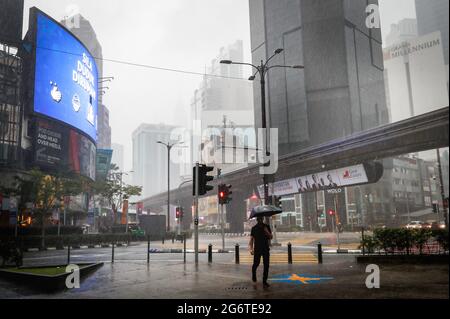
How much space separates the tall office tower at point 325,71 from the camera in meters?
89.9

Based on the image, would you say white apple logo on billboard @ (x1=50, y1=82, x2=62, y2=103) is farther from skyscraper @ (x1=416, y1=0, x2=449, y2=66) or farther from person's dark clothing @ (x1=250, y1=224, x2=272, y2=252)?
skyscraper @ (x1=416, y1=0, x2=449, y2=66)

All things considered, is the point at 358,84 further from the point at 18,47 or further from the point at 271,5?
the point at 18,47

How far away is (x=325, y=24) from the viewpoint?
9000cm

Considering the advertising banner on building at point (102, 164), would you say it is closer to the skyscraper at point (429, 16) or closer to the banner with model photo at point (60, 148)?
the banner with model photo at point (60, 148)

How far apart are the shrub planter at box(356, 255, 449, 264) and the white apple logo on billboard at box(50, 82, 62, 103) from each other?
138 ft

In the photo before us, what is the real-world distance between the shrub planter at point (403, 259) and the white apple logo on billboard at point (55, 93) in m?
42.1

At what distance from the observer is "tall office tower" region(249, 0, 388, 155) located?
8994 cm

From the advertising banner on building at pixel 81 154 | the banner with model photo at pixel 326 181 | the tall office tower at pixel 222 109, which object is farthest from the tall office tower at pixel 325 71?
the tall office tower at pixel 222 109

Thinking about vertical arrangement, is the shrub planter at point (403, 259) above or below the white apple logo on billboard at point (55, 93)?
below

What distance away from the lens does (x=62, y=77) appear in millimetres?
48156
